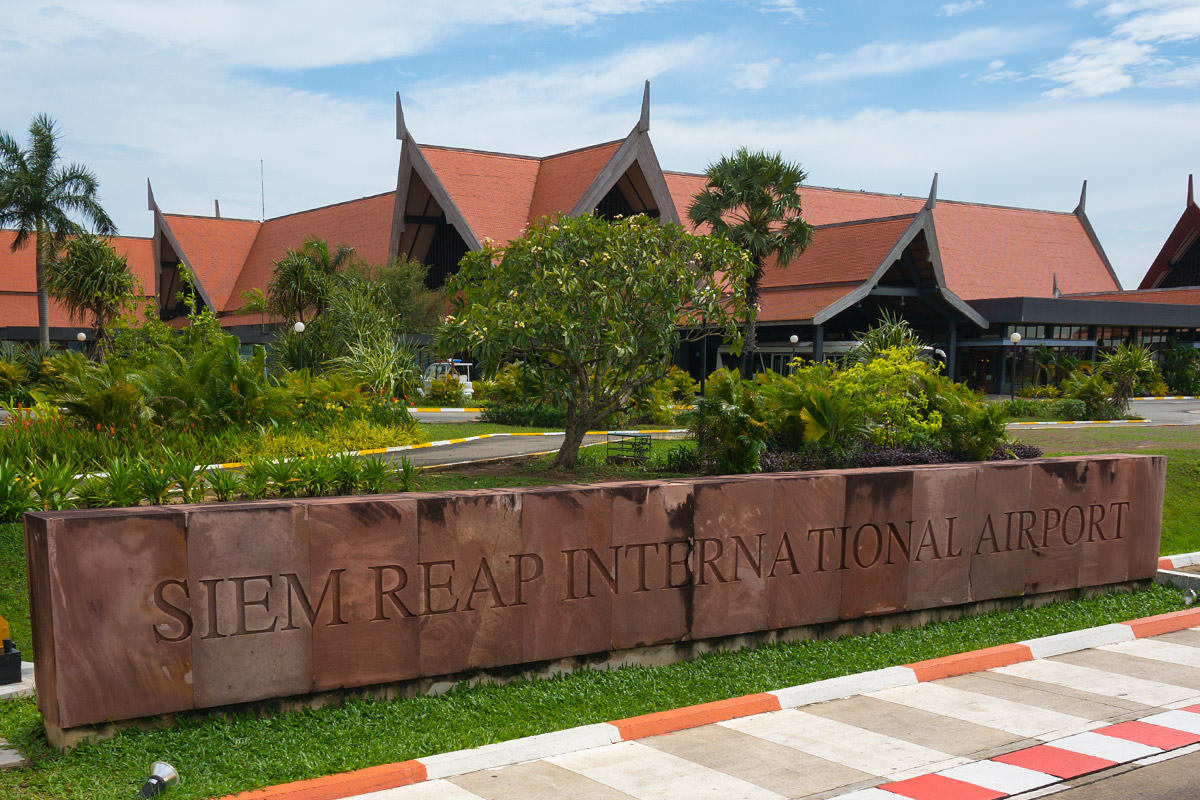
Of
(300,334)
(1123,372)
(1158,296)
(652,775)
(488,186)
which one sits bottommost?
(652,775)

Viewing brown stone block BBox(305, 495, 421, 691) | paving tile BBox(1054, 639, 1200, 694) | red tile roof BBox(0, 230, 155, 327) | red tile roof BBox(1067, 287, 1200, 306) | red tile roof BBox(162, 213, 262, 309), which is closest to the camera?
brown stone block BBox(305, 495, 421, 691)

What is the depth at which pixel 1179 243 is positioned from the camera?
2756 inches

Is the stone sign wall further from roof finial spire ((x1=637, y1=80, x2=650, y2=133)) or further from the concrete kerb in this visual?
roof finial spire ((x1=637, y1=80, x2=650, y2=133))

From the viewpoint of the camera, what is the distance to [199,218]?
64.4 meters

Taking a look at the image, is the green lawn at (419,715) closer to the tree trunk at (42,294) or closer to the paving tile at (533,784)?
the paving tile at (533,784)

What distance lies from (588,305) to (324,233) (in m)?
45.4

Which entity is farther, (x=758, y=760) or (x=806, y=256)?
(x=806, y=256)

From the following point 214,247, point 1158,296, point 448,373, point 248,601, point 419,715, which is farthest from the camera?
point 214,247

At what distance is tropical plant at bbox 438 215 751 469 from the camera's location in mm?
16438

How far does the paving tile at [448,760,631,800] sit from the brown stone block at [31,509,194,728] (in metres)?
1.90

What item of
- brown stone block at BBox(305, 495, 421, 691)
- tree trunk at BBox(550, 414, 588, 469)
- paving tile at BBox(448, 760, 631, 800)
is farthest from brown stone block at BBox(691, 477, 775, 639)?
tree trunk at BBox(550, 414, 588, 469)

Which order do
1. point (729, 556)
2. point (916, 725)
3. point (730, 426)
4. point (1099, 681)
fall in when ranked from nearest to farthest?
point (916, 725) → point (1099, 681) → point (729, 556) → point (730, 426)

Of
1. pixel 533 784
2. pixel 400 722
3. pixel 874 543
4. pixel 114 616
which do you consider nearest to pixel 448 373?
pixel 874 543

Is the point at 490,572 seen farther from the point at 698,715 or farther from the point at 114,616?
the point at 114,616
